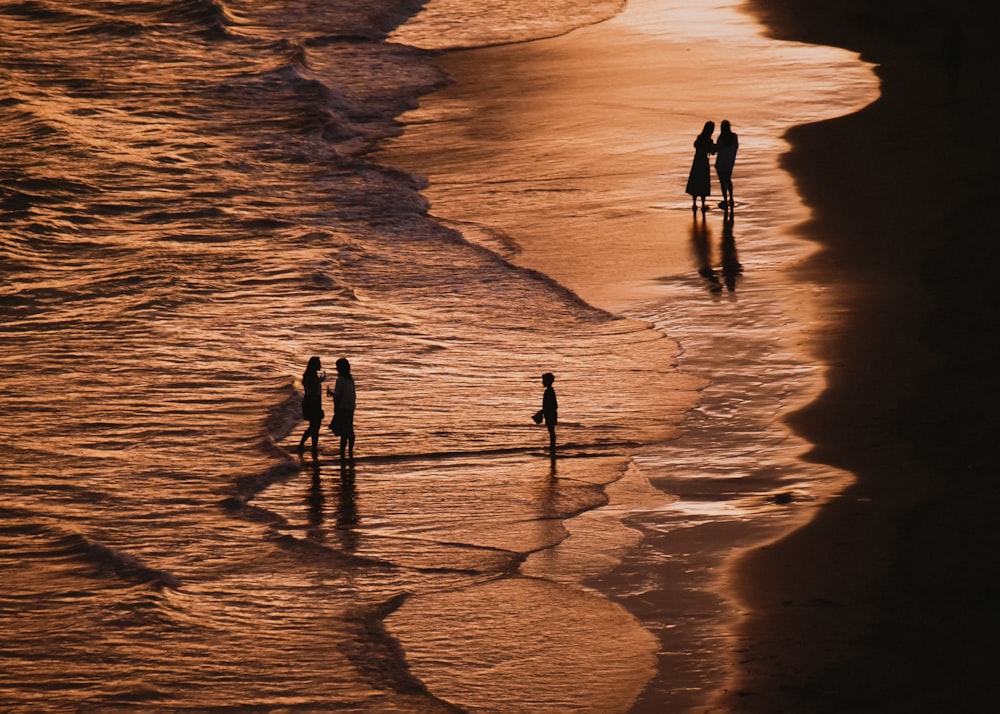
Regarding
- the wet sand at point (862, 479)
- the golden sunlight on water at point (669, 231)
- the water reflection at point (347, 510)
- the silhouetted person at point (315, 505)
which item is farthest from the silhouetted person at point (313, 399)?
the wet sand at point (862, 479)

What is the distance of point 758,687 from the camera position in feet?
32.9

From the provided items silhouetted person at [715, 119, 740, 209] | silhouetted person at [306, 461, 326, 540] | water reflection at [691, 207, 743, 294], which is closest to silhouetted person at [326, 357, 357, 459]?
silhouetted person at [306, 461, 326, 540]

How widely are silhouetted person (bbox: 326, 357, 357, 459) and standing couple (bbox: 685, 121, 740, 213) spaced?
8.01 m

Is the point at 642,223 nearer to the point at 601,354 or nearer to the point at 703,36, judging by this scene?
the point at 601,354

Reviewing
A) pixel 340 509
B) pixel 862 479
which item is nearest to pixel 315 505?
pixel 340 509

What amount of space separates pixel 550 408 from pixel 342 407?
1955 mm

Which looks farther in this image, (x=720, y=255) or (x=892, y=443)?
(x=720, y=255)

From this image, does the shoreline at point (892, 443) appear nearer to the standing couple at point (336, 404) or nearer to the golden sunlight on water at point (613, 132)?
the golden sunlight on water at point (613, 132)

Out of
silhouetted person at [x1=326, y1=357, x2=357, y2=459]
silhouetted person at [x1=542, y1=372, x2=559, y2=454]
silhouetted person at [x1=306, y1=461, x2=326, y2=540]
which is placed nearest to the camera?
silhouetted person at [x1=306, y1=461, x2=326, y2=540]

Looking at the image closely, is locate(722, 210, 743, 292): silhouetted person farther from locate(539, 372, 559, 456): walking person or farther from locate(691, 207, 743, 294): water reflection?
locate(539, 372, 559, 456): walking person

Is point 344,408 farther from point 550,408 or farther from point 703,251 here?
point 703,251

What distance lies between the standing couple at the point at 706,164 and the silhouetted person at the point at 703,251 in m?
0.36

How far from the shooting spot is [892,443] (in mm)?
13688

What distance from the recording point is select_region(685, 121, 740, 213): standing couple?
66.8 feet
